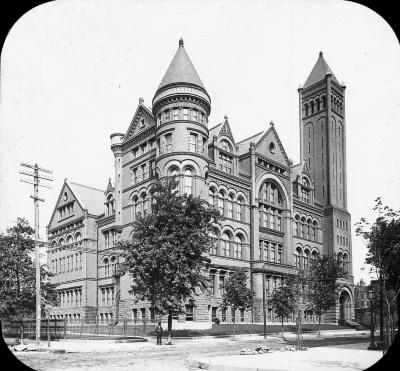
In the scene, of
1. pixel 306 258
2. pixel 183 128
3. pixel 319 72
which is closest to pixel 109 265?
pixel 183 128

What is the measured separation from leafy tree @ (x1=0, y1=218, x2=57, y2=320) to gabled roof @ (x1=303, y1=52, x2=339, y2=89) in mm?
51678

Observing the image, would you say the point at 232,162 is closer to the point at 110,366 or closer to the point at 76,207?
the point at 76,207

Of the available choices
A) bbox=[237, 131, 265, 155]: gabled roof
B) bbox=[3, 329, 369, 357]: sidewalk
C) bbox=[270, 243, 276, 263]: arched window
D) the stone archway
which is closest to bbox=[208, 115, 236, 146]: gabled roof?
bbox=[237, 131, 265, 155]: gabled roof

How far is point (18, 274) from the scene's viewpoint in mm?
35750

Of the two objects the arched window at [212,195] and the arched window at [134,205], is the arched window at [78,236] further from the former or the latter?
the arched window at [212,195]

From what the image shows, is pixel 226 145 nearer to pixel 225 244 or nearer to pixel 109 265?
pixel 225 244

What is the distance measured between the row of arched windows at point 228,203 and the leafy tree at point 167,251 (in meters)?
15.5

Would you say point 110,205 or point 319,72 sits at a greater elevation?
point 319,72

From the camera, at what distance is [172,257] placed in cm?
3203

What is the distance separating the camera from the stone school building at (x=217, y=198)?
4722 centimetres

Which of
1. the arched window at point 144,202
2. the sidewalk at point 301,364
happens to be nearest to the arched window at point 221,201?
the arched window at point 144,202

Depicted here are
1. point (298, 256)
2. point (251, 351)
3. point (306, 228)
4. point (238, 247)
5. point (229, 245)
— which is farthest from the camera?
point (306, 228)

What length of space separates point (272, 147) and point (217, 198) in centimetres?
1337

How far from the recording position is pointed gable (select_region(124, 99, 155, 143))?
52.7 m
